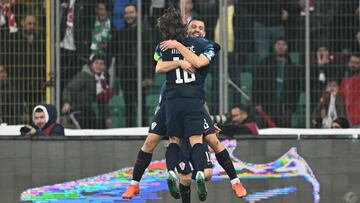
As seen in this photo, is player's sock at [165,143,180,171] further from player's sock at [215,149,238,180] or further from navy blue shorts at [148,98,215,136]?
player's sock at [215,149,238,180]

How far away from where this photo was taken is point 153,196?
17234 mm

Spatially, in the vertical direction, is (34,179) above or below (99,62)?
Answer: below

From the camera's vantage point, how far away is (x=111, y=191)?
1730 centimetres

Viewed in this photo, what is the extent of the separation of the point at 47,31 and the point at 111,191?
8.52 ft

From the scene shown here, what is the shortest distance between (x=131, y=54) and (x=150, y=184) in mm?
2069

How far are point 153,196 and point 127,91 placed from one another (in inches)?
69.4

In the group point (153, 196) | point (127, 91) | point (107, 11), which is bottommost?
point (153, 196)

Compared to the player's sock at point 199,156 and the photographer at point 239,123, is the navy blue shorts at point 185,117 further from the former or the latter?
the photographer at point 239,123

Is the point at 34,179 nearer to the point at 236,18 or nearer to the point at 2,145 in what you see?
the point at 2,145

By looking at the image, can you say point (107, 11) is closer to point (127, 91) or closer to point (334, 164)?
point (127, 91)

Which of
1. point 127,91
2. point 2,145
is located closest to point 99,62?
point 127,91

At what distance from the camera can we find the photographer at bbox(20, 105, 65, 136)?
56.9ft

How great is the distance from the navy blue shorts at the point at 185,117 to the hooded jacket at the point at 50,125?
3453 mm

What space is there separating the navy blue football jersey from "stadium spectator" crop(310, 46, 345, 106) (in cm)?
422
